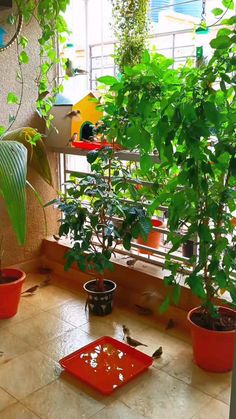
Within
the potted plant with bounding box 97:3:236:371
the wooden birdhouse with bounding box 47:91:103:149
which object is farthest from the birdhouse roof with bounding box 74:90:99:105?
the potted plant with bounding box 97:3:236:371

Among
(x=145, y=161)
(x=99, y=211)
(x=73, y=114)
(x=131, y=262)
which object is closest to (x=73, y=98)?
(x=73, y=114)

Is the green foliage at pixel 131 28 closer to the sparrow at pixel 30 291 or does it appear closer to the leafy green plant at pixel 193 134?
the leafy green plant at pixel 193 134

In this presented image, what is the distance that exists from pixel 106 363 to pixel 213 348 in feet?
1.46

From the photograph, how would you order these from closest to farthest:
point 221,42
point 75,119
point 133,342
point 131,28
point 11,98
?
1. point 221,42
2. point 133,342
3. point 131,28
4. point 11,98
5. point 75,119

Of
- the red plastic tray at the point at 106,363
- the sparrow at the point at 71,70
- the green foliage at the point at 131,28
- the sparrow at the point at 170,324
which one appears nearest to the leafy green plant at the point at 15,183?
the red plastic tray at the point at 106,363

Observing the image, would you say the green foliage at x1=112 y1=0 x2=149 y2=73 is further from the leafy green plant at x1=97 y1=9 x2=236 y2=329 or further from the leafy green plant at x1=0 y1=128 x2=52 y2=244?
the leafy green plant at x1=0 y1=128 x2=52 y2=244

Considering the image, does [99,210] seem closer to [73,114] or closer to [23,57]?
[73,114]

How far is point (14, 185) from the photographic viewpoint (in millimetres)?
1518

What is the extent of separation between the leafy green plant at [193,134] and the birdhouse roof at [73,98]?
0.88 metres

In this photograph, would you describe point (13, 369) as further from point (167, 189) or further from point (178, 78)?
point (178, 78)

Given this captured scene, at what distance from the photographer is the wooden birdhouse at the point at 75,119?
2.46 metres

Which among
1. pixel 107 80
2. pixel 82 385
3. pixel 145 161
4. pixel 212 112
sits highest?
pixel 107 80

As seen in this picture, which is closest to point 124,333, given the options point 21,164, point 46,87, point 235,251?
point 235,251

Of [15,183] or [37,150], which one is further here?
[37,150]
